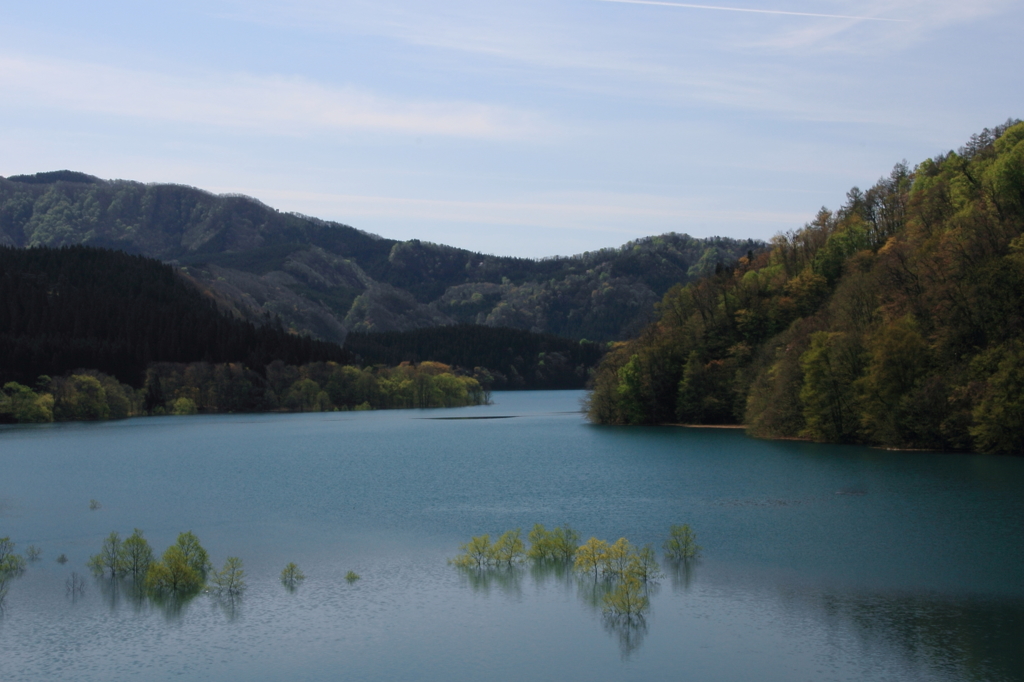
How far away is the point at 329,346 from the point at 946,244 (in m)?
138

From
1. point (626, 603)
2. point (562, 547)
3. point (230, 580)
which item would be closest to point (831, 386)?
point (562, 547)

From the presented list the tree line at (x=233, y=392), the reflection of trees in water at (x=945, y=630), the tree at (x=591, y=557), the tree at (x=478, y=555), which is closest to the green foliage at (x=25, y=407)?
the tree line at (x=233, y=392)

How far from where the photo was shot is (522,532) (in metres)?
37.3

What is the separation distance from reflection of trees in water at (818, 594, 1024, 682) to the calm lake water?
0.28 ft

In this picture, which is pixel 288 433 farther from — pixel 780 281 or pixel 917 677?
pixel 917 677

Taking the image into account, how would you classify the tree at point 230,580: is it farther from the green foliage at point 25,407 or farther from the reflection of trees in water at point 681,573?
the green foliage at point 25,407

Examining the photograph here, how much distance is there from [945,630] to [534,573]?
12944mm

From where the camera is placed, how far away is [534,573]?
3098 cm

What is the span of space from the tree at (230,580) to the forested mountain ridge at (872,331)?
4830 cm

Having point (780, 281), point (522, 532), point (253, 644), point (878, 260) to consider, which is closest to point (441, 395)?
point (780, 281)

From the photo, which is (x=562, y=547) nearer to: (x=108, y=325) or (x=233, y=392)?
(x=233, y=392)

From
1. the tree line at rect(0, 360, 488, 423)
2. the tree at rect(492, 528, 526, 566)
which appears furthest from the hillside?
the tree at rect(492, 528, 526, 566)

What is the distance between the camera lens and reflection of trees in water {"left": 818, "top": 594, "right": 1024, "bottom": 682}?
20703 millimetres

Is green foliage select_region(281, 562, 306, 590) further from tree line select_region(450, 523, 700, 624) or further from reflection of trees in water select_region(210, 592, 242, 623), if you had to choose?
tree line select_region(450, 523, 700, 624)
